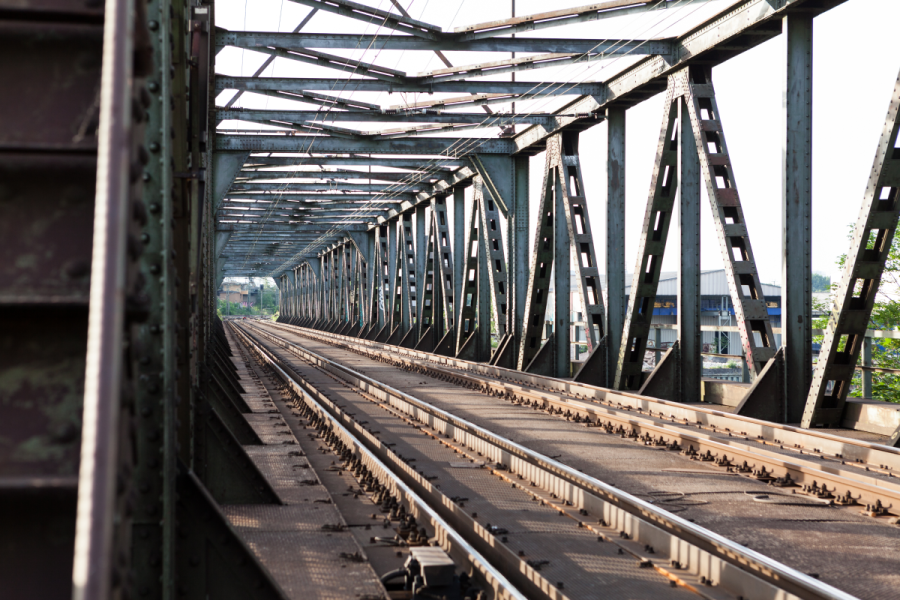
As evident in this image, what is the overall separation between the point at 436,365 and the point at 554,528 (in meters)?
17.6

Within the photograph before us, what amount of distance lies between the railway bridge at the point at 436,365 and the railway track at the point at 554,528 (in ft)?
0.11

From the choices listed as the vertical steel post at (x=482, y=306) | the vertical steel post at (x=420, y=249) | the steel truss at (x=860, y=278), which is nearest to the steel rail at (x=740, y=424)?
the steel truss at (x=860, y=278)

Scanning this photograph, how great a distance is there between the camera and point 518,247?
21672 millimetres

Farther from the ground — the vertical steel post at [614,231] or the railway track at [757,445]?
the vertical steel post at [614,231]

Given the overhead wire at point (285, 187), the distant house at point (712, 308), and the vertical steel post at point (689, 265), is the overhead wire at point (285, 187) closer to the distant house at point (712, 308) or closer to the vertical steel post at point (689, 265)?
the vertical steel post at point (689, 265)

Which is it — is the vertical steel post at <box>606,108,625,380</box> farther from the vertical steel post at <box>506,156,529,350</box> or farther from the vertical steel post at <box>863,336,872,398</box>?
the vertical steel post at <box>863,336,872,398</box>

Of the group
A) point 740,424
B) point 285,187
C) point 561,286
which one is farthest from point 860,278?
point 285,187

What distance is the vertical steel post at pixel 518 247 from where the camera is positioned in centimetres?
2158

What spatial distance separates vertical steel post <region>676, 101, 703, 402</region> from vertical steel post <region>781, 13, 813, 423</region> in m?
2.39

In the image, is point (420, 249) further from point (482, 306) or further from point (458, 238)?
point (482, 306)

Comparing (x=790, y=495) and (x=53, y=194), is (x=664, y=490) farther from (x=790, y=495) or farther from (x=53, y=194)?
(x=53, y=194)

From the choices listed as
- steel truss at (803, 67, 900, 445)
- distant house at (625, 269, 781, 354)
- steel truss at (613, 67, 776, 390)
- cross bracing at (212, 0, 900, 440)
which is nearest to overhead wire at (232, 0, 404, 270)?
cross bracing at (212, 0, 900, 440)

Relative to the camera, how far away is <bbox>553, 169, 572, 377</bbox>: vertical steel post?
19375 mm

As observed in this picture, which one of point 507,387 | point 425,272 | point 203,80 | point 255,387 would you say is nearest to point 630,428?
point 507,387
